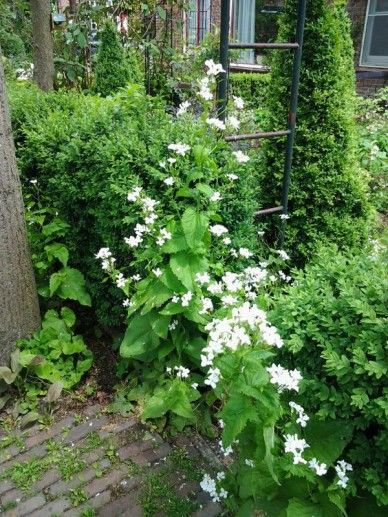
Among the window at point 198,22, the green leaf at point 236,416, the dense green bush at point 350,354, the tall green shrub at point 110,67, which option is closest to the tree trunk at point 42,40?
the tall green shrub at point 110,67

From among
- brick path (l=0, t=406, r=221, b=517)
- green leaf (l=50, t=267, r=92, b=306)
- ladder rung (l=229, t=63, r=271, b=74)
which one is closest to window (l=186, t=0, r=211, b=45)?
ladder rung (l=229, t=63, r=271, b=74)

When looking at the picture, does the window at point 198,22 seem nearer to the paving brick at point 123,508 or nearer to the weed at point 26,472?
the weed at point 26,472

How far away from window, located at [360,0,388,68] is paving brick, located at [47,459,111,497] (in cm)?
905

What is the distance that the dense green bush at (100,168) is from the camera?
260 cm

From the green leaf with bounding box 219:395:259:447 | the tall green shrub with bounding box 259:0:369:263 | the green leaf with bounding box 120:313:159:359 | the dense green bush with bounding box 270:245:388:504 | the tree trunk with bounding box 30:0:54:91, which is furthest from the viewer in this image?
the tree trunk with bounding box 30:0:54:91

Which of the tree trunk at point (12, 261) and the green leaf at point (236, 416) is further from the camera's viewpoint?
the tree trunk at point (12, 261)

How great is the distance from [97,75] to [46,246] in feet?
12.6

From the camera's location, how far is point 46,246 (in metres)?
3.17

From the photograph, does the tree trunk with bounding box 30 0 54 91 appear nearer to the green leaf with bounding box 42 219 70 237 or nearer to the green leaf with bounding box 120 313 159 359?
the green leaf with bounding box 42 219 70 237

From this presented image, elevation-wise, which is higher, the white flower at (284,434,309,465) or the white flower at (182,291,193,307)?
the white flower at (182,291,193,307)

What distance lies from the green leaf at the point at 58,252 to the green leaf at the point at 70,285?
86mm

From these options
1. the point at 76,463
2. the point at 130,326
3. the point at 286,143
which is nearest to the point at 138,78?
the point at 286,143

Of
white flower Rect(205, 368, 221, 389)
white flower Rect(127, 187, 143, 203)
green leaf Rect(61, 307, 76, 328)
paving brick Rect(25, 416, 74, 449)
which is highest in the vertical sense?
white flower Rect(127, 187, 143, 203)

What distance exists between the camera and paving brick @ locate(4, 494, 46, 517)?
2160mm
